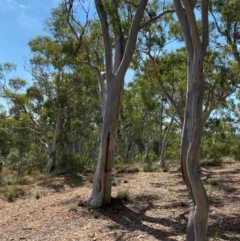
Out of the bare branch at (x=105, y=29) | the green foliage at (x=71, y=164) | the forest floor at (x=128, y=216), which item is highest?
the bare branch at (x=105, y=29)

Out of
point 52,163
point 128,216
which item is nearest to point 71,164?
point 52,163

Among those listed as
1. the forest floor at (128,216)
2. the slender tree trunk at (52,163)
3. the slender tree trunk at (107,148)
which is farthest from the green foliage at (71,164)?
the slender tree trunk at (107,148)

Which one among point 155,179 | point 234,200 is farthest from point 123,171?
point 234,200

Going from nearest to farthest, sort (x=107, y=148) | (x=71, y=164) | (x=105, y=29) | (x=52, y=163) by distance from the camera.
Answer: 1. (x=107, y=148)
2. (x=105, y=29)
3. (x=71, y=164)
4. (x=52, y=163)

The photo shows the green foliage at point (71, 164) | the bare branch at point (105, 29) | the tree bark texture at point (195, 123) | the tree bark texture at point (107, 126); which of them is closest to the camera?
the tree bark texture at point (195, 123)

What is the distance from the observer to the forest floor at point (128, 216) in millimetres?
6059

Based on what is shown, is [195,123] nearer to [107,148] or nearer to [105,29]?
[107,148]

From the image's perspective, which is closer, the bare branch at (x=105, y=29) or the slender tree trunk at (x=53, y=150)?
the bare branch at (x=105, y=29)

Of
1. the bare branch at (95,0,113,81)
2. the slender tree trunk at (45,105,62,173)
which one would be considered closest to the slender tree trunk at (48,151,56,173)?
the slender tree trunk at (45,105,62,173)

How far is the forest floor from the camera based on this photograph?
6.06m

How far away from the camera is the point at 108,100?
8.02m

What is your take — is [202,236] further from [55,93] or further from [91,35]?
[55,93]

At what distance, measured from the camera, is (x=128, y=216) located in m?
7.43

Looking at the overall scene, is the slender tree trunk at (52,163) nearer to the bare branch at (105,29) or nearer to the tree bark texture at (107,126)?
the tree bark texture at (107,126)
